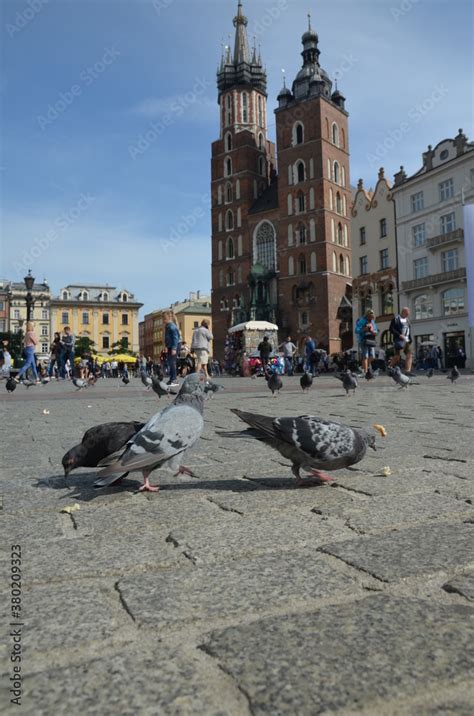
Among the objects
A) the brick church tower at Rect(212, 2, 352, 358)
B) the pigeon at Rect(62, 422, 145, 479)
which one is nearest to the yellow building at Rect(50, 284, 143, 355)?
the brick church tower at Rect(212, 2, 352, 358)

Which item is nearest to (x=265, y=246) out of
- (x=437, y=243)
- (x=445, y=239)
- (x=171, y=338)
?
(x=437, y=243)

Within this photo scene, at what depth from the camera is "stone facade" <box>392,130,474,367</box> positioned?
34.2 metres

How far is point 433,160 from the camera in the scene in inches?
1437

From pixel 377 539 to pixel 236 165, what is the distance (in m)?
64.9

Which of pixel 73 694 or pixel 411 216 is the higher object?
pixel 411 216

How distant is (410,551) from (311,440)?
0.95 m

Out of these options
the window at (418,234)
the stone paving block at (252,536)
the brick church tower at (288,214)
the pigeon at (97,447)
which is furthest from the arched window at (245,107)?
the stone paving block at (252,536)

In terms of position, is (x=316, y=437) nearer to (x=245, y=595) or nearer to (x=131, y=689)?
(x=245, y=595)

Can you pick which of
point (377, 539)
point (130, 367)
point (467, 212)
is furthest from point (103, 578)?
point (130, 367)

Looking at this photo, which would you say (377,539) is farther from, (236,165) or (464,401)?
(236,165)

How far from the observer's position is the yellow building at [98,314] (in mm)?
91188

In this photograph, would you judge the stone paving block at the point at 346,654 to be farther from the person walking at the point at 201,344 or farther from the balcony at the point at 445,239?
the balcony at the point at 445,239

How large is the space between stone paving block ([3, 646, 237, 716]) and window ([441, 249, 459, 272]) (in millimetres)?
Result: 36899

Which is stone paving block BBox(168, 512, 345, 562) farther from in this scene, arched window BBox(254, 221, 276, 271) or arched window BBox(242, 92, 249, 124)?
arched window BBox(242, 92, 249, 124)
